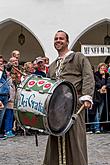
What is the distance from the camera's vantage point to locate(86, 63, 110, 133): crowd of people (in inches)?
386

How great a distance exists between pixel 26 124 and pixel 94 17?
10.5 m

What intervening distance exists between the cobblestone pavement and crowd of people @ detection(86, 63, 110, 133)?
506mm

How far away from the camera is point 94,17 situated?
47.1ft

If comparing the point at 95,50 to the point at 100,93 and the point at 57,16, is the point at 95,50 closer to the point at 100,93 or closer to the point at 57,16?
the point at 100,93

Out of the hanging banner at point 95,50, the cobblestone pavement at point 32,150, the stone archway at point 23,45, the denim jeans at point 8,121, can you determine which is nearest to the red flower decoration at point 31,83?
the cobblestone pavement at point 32,150

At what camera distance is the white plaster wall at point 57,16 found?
14320 millimetres

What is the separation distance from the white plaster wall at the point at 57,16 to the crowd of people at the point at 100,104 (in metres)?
4.50

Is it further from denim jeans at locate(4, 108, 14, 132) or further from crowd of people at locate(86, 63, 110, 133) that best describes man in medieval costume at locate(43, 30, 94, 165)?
crowd of people at locate(86, 63, 110, 133)

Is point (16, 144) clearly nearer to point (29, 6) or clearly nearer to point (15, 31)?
point (29, 6)

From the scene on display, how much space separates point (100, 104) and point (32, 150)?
3038 mm

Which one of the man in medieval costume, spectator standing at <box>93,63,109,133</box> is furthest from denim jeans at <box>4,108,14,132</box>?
the man in medieval costume

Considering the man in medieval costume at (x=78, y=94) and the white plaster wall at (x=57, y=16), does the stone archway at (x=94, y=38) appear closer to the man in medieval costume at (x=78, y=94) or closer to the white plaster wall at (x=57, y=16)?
the white plaster wall at (x=57, y=16)

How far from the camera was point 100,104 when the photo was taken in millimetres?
10000

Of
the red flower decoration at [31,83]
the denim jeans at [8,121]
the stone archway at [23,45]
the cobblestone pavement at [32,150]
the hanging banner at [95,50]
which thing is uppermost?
the stone archway at [23,45]
